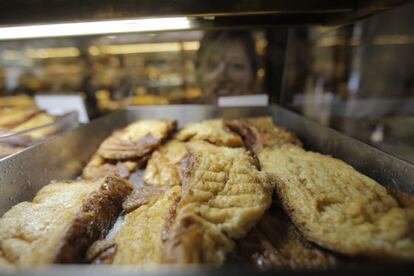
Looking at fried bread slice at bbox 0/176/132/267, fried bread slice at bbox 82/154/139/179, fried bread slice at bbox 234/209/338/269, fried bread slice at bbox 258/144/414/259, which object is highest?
fried bread slice at bbox 258/144/414/259

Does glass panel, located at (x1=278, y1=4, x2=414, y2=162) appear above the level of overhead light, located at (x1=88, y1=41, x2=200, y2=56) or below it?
below

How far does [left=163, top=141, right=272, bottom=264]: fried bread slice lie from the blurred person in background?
2216mm

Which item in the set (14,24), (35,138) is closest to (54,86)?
(35,138)

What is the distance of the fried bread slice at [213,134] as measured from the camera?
8.65 feet

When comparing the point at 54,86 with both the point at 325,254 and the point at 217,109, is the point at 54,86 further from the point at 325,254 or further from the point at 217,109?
the point at 325,254

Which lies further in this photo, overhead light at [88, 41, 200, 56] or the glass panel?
overhead light at [88, 41, 200, 56]

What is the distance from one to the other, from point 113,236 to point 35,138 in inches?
58.3

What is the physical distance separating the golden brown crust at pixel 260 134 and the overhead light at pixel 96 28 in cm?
116

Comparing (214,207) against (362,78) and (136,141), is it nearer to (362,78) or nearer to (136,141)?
(136,141)

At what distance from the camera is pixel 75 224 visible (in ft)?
4.84

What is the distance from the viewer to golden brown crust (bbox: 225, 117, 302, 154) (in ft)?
8.50

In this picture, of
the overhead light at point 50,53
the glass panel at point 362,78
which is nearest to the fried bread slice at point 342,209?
the glass panel at point 362,78

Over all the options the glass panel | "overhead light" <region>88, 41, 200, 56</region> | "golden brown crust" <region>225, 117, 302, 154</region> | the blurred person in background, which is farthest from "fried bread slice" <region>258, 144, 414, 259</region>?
"overhead light" <region>88, 41, 200, 56</region>

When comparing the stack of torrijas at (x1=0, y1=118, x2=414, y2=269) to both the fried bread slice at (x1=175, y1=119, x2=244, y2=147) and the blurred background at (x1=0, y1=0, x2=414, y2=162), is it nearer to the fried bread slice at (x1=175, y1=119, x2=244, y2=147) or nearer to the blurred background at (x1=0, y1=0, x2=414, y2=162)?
the fried bread slice at (x1=175, y1=119, x2=244, y2=147)
